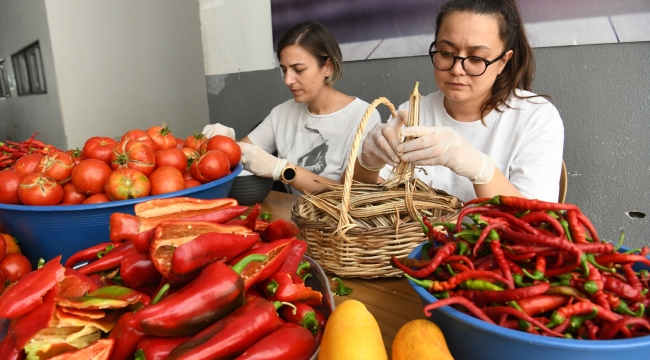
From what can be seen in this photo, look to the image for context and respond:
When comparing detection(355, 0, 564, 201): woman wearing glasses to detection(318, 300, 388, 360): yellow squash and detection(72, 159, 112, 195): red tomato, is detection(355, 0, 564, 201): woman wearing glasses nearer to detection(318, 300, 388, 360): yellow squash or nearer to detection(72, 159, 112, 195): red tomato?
detection(318, 300, 388, 360): yellow squash

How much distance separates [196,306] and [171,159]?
2.30ft

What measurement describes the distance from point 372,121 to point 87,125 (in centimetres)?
312

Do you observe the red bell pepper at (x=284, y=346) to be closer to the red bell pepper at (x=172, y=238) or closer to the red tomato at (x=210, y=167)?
the red bell pepper at (x=172, y=238)

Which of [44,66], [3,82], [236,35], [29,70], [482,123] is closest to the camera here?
[482,123]

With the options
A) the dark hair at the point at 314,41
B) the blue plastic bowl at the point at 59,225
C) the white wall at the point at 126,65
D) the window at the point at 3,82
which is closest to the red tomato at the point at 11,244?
the blue plastic bowl at the point at 59,225

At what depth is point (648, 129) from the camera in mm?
1539

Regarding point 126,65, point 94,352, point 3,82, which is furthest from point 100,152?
point 3,82

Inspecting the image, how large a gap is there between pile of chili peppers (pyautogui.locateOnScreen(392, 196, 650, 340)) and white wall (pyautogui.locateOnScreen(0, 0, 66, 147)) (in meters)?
4.11

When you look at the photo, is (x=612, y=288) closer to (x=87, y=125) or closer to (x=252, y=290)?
(x=252, y=290)

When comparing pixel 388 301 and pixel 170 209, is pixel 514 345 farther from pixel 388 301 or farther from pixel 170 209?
pixel 170 209

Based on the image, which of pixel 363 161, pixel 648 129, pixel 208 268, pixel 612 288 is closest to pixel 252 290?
pixel 208 268

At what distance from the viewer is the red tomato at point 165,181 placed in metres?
1.02

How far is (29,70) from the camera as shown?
473 centimetres

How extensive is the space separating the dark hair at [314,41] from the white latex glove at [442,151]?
108 centimetres
